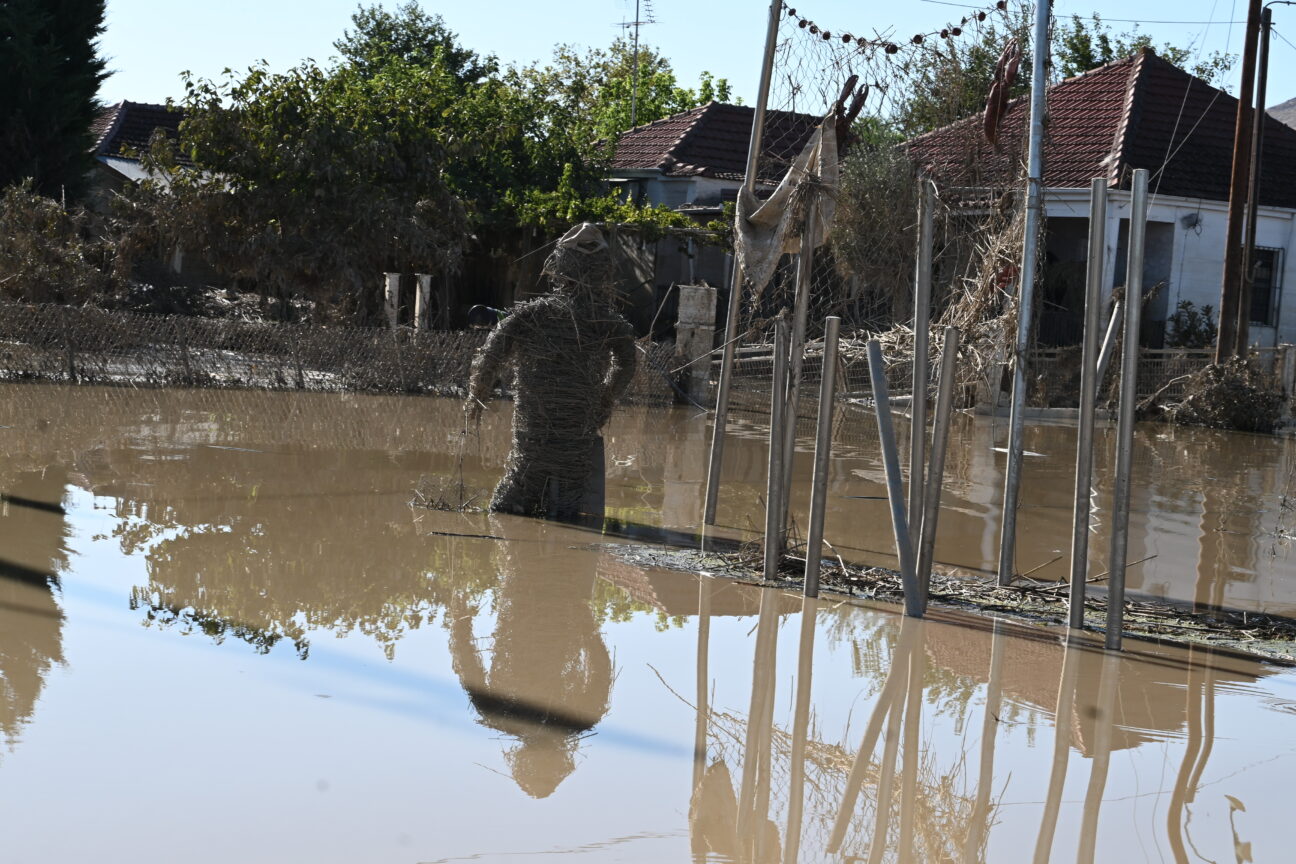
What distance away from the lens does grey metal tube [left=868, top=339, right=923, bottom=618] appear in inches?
243

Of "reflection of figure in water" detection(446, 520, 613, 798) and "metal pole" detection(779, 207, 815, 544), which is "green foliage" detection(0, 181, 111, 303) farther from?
"metal pole" detection(779, 207, 815, 544)

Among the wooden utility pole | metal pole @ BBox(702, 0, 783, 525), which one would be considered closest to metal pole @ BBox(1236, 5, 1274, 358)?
the wooden utility pole

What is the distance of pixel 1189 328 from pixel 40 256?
681 inches

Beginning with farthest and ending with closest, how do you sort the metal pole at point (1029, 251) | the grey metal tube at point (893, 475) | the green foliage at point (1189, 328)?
the green foliage at point (1189, 328)
the metal pole at point (1029, 251)
the grey metal tube at point (893, 475)

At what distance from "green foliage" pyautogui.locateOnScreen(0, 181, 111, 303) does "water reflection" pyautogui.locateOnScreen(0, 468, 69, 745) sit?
10086 millimetres

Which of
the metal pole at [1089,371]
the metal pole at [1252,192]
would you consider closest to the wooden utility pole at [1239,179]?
the metal pole at [1252,192]

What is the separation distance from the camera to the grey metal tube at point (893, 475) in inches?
243

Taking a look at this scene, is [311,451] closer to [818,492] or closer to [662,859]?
[818,492]

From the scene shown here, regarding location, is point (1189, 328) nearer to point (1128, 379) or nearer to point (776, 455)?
point (776, 455)

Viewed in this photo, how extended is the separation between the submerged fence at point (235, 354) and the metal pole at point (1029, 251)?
970 cm

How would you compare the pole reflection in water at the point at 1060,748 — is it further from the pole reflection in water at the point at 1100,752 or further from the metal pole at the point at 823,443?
the metal pole at the point at 823,443

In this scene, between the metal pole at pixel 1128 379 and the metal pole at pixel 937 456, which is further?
the metal pole at pixel 937 456

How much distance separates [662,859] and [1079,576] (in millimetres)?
3130

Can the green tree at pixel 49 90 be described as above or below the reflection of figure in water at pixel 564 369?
above
